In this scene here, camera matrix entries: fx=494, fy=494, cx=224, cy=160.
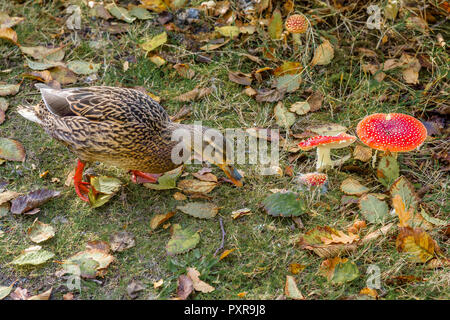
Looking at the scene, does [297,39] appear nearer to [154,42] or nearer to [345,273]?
[154,42]

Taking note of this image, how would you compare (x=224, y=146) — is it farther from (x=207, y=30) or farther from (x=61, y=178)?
(x=207, y=30)

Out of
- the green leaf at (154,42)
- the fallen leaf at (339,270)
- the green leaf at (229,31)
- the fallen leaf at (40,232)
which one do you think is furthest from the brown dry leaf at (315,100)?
the fallen leaf at (40,232)

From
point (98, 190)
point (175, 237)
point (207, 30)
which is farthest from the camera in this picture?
point (207, 30)

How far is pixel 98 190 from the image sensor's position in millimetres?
4027

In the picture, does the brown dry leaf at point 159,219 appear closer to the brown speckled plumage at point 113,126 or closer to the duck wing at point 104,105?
the brown speckled plumage at point 113,126

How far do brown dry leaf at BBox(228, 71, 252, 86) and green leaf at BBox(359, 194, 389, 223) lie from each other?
1767 millimetres

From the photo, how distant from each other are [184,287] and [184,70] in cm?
250

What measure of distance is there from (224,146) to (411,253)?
1.51m

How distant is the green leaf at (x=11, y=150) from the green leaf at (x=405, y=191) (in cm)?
312

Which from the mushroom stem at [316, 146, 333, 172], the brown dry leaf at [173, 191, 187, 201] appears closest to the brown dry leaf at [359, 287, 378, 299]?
the mushroom stem at [316, 146, 333, 172]

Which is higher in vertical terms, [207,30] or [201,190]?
[207,30]

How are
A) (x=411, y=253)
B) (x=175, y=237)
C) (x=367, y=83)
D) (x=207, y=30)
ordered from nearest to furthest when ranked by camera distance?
1. (x=411, y=253)
2. (x=175, y=237)
3. (x=367, y=83)
4. (x=207, y=30)

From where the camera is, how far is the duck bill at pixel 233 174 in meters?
3.89

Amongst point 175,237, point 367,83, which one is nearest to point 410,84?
point 367,83
